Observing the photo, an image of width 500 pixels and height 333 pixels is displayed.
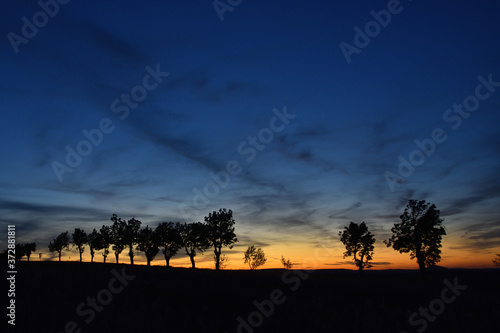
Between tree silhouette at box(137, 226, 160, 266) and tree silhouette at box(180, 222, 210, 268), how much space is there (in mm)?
8259

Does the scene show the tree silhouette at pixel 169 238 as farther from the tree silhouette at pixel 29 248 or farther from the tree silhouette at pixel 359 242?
the tree silhouette at pixel 29 248

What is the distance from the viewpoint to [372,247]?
230 ft

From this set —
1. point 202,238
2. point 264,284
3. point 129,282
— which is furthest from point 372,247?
point 129,282

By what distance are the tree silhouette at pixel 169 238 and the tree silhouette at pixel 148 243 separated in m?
1.58

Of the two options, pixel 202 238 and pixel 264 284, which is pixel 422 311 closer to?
pixel 264 284

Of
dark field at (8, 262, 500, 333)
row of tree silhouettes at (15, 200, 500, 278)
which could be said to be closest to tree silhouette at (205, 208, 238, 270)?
row of tree silhouettes at (15, 200, 500, 278)

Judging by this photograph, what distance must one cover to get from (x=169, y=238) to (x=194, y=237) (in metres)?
8.00

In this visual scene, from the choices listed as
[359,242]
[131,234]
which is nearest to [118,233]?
[131,234]

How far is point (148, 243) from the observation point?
8275 centimetres

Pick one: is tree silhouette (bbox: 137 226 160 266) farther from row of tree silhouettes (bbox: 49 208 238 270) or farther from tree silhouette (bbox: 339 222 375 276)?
tree silhouette (bbox: 339 222 375 276)

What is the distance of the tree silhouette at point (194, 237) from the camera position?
7219 cm

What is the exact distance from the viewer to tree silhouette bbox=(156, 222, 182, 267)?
256 ft

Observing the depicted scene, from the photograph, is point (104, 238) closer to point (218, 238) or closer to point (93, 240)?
point (93, 240)

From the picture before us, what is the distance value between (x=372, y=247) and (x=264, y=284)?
5854 cm
